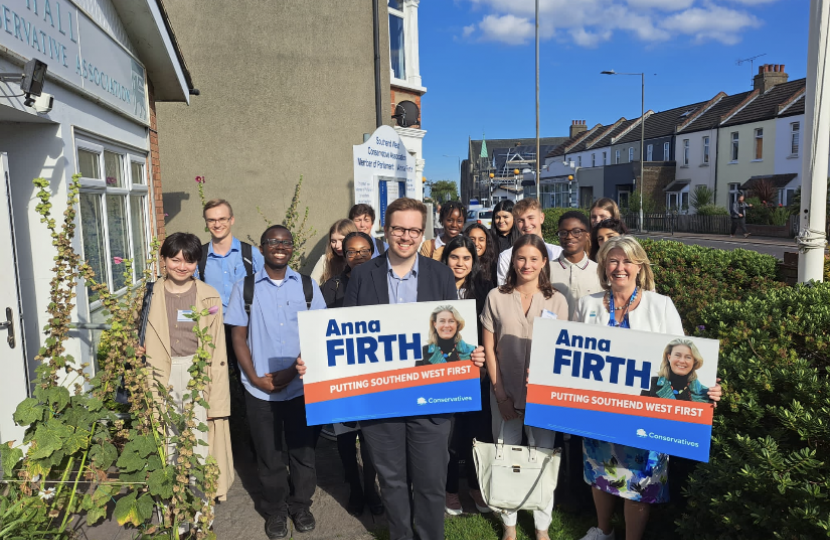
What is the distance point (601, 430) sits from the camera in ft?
10.6

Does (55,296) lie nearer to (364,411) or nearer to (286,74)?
(364,411)

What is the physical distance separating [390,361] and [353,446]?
115cm

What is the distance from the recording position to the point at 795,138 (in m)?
33.1

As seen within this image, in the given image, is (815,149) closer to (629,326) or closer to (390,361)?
(629,326)

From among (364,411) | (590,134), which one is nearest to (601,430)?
(364,411)

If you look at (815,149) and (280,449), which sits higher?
(815,149)

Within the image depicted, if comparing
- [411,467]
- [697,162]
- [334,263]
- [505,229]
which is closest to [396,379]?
[411,467]

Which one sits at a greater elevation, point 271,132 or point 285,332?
point 271,132

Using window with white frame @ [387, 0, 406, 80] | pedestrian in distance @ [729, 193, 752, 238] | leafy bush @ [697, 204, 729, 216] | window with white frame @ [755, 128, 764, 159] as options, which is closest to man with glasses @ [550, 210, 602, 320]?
window with white frame @ [387, 0, 406, 80]

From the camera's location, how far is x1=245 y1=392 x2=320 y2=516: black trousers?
376 centimetres

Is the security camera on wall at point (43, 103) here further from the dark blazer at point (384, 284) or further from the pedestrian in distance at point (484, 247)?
the pedestrian in distance at point (484, 247)

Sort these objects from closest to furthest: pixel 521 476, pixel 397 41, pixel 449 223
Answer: pixel 521 476
pixel 449 223
pixel 397 41

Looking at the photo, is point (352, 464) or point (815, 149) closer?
point (352, 464)

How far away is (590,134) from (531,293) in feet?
205
